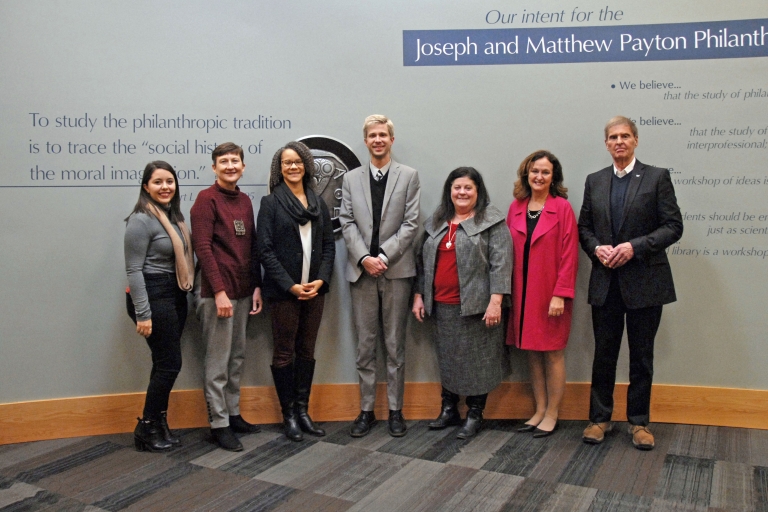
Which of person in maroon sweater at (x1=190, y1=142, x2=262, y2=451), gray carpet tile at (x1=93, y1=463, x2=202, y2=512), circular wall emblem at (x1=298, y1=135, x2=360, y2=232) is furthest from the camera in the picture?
circular wall emblem at (x1=298, y1=135, x2=360, y2=232)

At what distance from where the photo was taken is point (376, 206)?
9.85 ft

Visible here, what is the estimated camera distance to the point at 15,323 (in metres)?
3.06

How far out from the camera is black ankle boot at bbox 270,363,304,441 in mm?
2965

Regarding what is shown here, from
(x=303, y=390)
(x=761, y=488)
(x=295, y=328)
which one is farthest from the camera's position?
(x=303, y=390)

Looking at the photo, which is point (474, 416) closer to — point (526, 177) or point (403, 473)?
point (403, 473)

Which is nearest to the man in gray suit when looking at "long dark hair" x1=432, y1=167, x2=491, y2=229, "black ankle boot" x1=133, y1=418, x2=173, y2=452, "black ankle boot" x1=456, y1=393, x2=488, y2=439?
"long dark hair" x1=432, y1=167, x2=491, y2=229

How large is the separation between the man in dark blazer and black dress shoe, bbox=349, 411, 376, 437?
114cm

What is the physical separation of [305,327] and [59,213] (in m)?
1.50

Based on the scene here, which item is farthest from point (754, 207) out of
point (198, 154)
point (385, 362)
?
point (198, 154)

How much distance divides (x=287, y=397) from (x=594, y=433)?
162 cm

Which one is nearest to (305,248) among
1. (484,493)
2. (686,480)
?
(484,493)

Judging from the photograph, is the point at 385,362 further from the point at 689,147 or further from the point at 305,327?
the point at 689,147

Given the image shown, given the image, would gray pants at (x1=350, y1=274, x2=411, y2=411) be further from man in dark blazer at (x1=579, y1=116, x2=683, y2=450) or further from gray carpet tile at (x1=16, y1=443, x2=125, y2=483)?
gray carpet tile at (x1=16, y1=443, x2=125, y2=483)

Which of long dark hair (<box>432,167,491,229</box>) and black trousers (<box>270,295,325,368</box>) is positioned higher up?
long dark hair (<box>432,167,491,229</box>)
